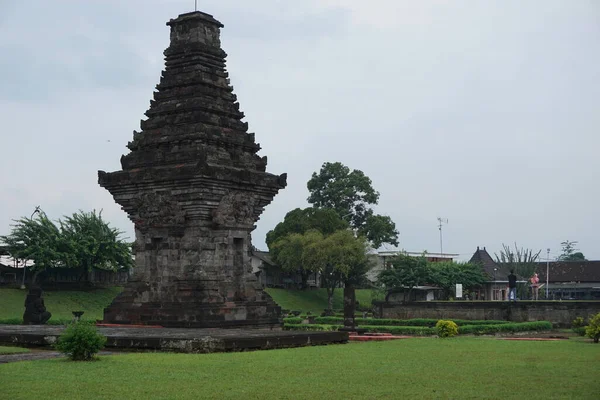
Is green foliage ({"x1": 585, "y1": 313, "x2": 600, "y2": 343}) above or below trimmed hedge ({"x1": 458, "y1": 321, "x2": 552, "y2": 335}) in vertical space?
above

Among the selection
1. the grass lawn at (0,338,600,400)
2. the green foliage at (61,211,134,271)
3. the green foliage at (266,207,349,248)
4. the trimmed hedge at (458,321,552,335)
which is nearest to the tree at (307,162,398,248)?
the green foliage at (266,207,349,248)

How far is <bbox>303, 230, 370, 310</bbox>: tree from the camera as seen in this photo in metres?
68.0

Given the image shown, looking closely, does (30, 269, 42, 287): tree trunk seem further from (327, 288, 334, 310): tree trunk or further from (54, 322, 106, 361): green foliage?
(54, 322, 106, 361): green foliage

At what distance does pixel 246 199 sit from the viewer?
101 ft

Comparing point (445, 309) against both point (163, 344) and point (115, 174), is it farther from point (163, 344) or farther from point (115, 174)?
point (163, 344)

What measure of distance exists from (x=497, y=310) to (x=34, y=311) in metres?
24.7

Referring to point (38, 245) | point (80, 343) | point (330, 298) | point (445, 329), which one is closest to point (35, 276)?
point (38, 245)

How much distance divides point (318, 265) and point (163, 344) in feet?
160

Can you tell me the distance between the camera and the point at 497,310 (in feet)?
149

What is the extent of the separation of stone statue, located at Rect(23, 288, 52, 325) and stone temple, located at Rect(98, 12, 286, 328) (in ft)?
11.8

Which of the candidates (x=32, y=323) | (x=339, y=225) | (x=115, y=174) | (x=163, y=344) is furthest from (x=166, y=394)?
(x=339, y=225)

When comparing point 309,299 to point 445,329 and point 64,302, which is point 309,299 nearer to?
point 64,302

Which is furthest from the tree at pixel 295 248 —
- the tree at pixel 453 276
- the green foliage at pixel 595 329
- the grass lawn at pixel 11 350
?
the grass lawn at pixel 11 350

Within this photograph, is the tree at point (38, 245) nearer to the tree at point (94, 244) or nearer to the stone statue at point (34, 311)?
the tree at point (94, 244)
